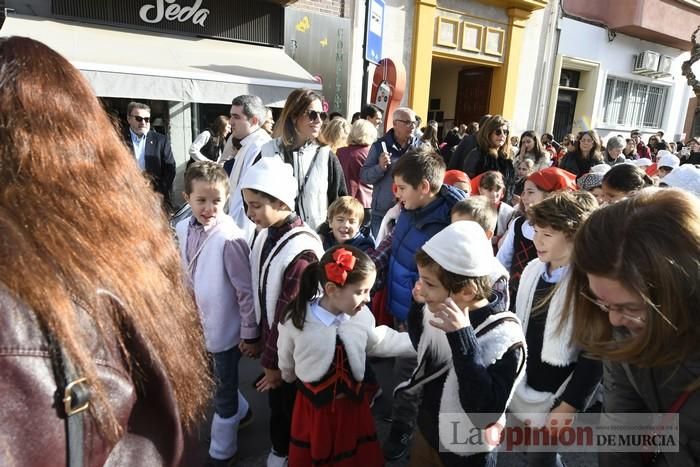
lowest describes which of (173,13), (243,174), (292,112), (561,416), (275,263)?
(561,416)

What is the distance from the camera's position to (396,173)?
2717 mm

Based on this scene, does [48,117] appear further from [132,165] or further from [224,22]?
[224,22]

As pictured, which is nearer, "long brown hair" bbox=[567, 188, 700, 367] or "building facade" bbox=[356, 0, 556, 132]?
"long brown hair" bbox=[567, 188, 700, 367]

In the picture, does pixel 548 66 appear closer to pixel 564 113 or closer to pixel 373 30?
pixel 564 113

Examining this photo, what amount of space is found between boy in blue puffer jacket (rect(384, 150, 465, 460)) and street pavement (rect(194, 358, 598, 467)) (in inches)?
12.7

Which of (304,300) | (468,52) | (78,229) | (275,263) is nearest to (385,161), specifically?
(275,263)

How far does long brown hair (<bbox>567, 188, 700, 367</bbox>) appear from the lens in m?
0.97

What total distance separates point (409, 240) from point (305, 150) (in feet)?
3.57

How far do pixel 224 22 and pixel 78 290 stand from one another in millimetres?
8277

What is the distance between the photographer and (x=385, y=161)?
4.05 meters

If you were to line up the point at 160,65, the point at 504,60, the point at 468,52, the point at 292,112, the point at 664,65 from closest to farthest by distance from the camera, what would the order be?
the point at 292,112, the point at 160,65, the point at 468,52, the point at 504,60, the point at 664,65

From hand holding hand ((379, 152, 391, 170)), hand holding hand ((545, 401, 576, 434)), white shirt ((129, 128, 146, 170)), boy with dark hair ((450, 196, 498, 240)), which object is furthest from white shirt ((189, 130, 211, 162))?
hand holding hand ((545, 401, 576, 434))

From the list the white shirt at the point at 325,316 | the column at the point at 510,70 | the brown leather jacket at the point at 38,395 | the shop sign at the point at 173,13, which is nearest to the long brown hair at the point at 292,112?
the white shirt at the point at 325,316

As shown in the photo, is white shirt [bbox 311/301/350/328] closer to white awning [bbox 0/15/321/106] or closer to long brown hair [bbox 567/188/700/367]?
long brown hair [bbox 567/188/700/367]
